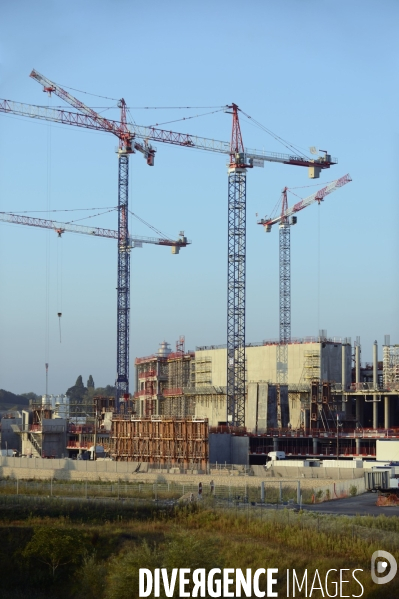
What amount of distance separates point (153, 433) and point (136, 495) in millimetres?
34077

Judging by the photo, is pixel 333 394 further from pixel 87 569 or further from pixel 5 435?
pixel 87 569

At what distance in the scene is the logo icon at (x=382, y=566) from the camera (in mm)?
33031

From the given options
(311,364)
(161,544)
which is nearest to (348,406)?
(311,364)

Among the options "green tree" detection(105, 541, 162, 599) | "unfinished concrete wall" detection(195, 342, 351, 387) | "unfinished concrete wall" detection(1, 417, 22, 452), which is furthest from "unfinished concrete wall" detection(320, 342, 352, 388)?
"green tree" detection(105, 541, 162, 599)

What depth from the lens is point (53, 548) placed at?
134 ft

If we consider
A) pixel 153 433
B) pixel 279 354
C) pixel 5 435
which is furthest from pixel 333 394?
pixel 5 435

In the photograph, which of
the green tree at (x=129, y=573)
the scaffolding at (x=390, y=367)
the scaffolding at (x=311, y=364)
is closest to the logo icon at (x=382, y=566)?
the green tree at (x=129, y=573)

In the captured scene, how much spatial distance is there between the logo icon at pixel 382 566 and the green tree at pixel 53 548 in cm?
1237

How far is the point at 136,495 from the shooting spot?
60250 mm

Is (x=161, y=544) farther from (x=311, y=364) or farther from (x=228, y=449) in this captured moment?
(x=311, y=364)

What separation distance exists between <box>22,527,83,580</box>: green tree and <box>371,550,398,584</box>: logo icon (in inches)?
487

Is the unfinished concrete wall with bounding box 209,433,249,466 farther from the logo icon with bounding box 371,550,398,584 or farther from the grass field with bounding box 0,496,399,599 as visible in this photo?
the logo icon with bounding box 371,550,398,584

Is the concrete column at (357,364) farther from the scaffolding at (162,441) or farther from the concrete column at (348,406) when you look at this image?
the scaffolding at (162,441)

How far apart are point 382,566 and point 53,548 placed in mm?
13883
